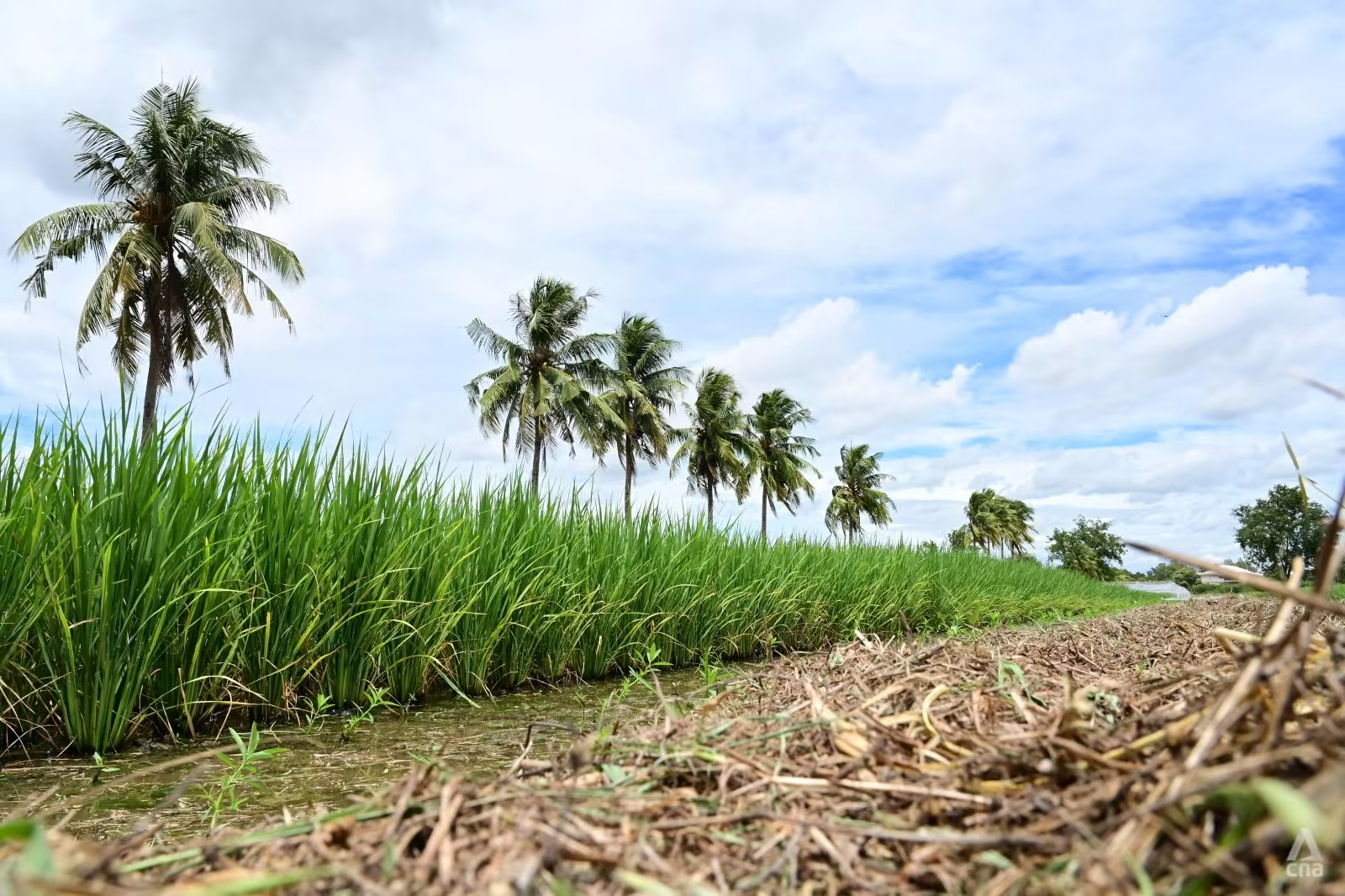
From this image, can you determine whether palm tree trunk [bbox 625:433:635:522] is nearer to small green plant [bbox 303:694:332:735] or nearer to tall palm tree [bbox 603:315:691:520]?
tall palm tree [bbox 603:315:691:520]

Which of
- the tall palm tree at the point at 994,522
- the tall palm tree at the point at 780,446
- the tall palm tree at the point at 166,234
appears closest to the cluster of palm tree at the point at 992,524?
the tall palm tree at the point at 994,522

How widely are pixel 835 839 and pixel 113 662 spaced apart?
3478mm

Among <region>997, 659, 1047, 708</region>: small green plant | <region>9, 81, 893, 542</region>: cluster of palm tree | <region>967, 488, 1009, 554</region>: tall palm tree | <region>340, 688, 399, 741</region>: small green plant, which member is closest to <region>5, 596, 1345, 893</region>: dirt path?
<region>997, 659, 1047, 708</region>: small green plant

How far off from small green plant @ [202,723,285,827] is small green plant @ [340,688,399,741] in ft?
2.08

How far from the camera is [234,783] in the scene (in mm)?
2723

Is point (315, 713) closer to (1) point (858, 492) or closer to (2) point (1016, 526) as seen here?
(1) point (858, 492)

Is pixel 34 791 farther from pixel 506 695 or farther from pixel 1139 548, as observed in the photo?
pixel 1139 548

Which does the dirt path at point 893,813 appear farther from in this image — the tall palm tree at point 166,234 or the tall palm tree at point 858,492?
the tall palm tree at point 858,492

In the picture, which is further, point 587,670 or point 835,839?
point 587,670

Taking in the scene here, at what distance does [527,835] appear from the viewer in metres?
1.03

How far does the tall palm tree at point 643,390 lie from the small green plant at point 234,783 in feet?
115

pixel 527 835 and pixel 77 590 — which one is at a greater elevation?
pixel 77 590

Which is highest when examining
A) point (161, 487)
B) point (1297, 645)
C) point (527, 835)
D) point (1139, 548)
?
point (161, 487)

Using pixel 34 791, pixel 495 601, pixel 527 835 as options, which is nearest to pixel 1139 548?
pixel 527 835
